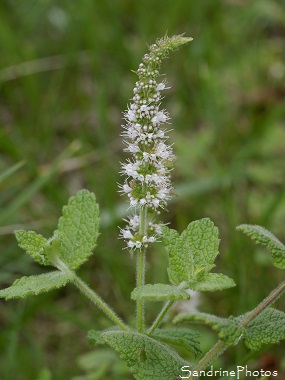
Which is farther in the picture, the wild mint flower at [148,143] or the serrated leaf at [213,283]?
the wild mint flower at [148,143]

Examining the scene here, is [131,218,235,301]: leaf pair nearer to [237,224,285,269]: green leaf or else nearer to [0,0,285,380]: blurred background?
[237,224,285,269]: green leaf

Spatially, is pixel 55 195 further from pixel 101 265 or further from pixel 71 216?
pixel 71 216

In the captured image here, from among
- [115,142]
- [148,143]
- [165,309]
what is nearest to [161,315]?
[165,309]

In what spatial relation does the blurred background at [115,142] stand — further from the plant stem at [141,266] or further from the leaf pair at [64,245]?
the leaf pair at [64,245]

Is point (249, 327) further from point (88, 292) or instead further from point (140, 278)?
point (88, 292)

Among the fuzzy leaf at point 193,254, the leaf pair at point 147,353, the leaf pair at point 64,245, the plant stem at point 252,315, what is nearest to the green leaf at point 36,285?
the leaf pair at point 64,245

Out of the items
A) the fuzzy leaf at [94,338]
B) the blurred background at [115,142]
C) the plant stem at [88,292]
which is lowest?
the fuzzy leaf at [94,338]

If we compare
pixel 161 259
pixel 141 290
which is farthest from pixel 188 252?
pixel 161 259
